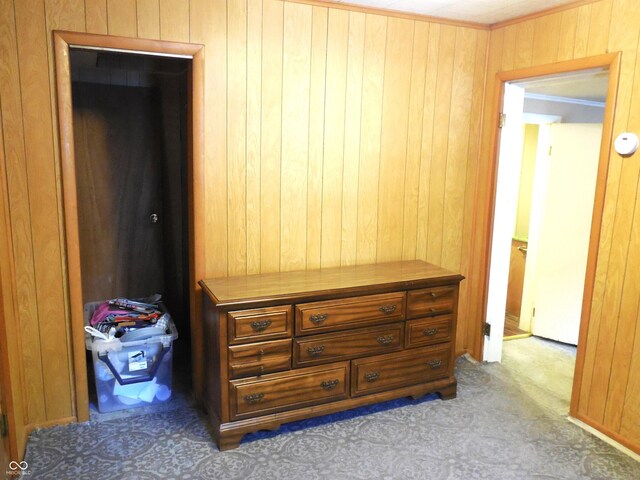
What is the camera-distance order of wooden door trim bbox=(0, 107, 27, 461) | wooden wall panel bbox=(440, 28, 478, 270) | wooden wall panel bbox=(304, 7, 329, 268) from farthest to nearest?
wooden wall panel bbox=(440, 28, 478, 270) → wooden wall panel bbox=(304, 7, 329, 268) → wooden door trim bbox=(0, 107, 27, 461)

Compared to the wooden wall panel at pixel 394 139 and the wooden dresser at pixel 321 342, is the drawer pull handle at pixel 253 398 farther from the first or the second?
the wooden wall panel at pixel 394 139

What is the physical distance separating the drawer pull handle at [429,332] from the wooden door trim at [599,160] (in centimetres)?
77

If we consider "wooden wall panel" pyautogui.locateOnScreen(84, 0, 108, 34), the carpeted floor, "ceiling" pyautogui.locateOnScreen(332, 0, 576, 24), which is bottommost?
the carpeted floor

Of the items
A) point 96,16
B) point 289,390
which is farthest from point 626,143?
point 96,16

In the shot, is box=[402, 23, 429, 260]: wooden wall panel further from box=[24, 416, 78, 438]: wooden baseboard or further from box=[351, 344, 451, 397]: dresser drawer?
box=[24, 416, 78, 438]: wooden baseboard

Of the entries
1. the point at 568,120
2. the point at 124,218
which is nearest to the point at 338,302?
the point at 124,218

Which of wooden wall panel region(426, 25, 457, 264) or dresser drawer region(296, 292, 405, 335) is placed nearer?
dresser drawer region(296, 292, 405, 335)

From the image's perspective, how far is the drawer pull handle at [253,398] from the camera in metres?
2.48

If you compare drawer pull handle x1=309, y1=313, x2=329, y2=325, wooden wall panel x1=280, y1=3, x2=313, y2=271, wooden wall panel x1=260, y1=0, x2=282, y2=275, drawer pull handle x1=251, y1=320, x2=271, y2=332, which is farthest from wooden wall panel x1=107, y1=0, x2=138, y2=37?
drawer pull handle x1=309, y1=313, x2=329, y2=325

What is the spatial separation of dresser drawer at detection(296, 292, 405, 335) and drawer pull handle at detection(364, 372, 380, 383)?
0.98 ft

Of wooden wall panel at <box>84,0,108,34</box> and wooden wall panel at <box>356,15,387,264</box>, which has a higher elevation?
wooden wall panel at <box>84,0,108,34</box>

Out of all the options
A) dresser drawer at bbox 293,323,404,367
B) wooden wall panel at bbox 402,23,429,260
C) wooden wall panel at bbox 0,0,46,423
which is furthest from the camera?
wooden wall panel at bbox 402,23,429,260

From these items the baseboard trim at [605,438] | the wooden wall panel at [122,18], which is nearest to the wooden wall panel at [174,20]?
the wooden wall panel at [122,18]

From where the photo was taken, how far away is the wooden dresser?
2.45 meters
